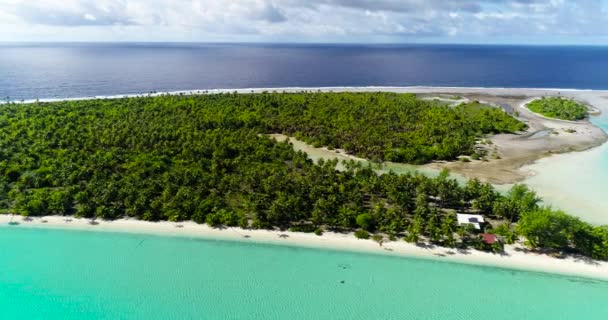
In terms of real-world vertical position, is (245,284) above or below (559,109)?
below

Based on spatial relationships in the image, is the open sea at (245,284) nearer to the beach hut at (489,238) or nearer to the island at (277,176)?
the beach hut at (489,238)

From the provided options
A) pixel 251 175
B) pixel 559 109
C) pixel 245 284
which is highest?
pixel 559 109

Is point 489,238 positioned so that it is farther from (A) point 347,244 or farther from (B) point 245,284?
(B) point 245,284

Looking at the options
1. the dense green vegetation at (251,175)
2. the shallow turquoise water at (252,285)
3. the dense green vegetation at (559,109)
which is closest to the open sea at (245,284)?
the shallow turquoise water at (252,285)

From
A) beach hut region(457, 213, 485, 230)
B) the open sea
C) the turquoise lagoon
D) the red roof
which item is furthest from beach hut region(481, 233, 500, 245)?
the turquoise lagoon

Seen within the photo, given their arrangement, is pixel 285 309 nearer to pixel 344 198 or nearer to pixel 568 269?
pixel 344 198

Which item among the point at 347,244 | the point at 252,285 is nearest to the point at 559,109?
the point at 347,244
